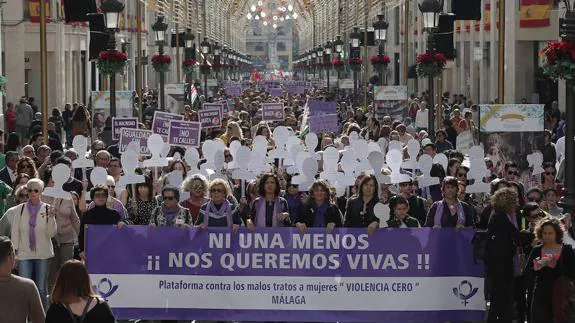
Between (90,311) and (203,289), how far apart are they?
504 centimetres

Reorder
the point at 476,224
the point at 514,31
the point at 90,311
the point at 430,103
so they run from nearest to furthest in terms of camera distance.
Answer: the point at 90,311 < the point at 476,224 < the point at 430,103 < the point at 514,31

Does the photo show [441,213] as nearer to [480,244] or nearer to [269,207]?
[480,244]

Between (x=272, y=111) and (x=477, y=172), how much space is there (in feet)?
60.6

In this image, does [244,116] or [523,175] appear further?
[244,116]

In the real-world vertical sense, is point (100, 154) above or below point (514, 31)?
below

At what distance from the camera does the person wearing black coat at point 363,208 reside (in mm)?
14281

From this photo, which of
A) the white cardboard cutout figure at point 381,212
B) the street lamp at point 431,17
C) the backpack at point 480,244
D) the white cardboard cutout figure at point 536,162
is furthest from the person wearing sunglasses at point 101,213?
the street lamp at point 431,17

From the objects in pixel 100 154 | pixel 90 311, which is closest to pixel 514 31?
pixel 100 154

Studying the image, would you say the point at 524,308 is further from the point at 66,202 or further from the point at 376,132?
the point at 376,132

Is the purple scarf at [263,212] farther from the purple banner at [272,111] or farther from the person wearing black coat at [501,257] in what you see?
the purple banner at [272,111]

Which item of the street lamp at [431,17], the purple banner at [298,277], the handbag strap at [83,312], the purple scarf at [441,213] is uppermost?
the street lamp at [431,17]

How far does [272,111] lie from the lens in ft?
113

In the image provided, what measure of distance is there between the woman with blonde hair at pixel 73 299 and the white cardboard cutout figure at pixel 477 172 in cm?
783

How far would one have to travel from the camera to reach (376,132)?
30016mm
